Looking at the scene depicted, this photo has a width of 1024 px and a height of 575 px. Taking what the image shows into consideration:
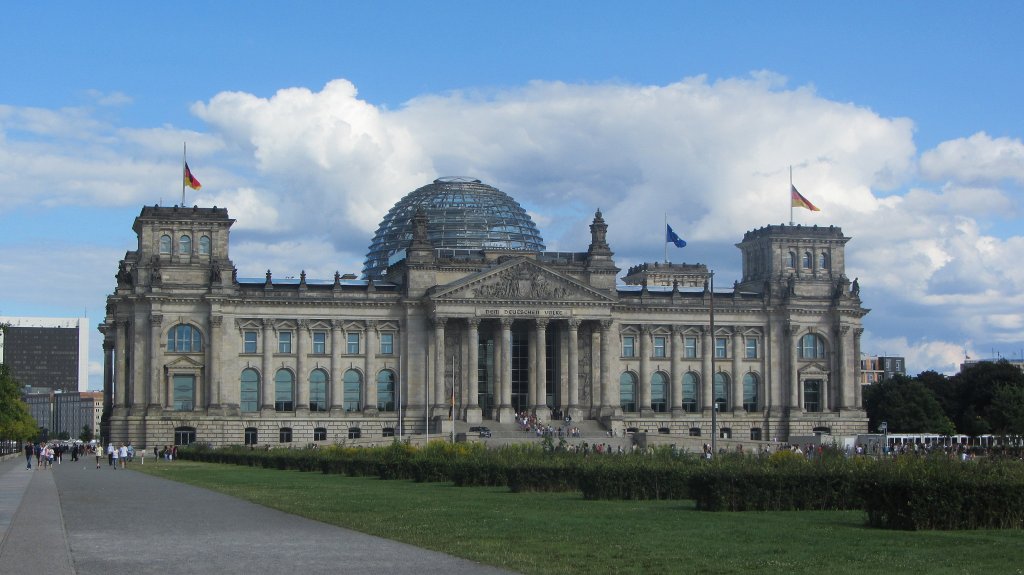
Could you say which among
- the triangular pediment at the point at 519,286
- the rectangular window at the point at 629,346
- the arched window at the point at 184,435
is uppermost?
the triangular pediment at the point at 519,286


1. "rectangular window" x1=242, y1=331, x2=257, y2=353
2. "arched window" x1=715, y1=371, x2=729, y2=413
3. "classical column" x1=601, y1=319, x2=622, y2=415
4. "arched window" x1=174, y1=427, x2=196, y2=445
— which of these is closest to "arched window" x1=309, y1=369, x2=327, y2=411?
"rectangular window" x1=242, y1=331, x2=257, y2=353

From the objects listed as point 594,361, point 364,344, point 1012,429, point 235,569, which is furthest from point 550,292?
point 235,569

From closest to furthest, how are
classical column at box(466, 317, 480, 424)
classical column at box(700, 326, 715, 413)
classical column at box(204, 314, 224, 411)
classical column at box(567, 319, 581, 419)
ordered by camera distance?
1. classical column at box(204, 314, 224, 411)
2. classical column at box(466, 317, 480, 424)
3. classical column at box(567, 319, 581, 419)
4. classical column at box(700, 326, 715, 413)

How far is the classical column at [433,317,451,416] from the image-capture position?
4938 inches

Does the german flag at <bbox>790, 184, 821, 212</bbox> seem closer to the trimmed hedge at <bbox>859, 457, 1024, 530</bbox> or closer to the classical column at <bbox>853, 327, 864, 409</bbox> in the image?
the classical column at <bbox>853, 327, 864, 409</bbox>

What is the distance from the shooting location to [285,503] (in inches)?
1818

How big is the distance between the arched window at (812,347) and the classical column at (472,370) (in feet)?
109

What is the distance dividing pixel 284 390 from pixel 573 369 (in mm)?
26352

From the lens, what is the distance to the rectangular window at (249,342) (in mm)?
125938

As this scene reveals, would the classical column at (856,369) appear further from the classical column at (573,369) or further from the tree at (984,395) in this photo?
the classical column at (573,369)

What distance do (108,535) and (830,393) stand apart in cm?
11079

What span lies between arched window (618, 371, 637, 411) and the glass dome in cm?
1726

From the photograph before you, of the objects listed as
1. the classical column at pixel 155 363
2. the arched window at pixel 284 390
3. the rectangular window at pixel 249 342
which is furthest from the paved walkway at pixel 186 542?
the arched window at pixel 284 390

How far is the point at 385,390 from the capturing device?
129 m
